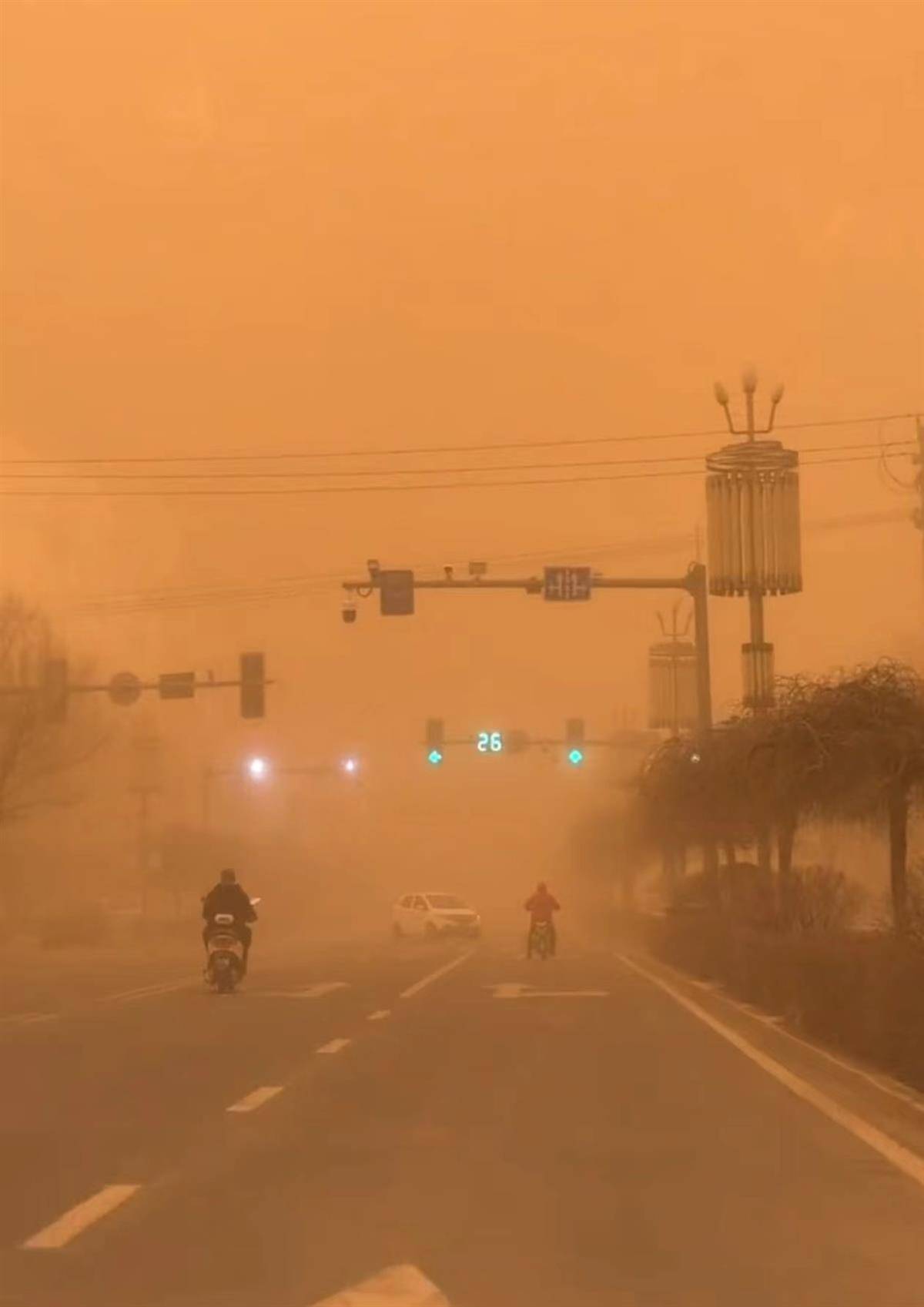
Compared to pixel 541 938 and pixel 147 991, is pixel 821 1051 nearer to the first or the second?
pixel 147 991

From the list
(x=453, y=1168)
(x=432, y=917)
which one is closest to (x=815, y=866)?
(x=453, y=1168)

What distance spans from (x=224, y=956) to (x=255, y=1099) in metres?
15.9

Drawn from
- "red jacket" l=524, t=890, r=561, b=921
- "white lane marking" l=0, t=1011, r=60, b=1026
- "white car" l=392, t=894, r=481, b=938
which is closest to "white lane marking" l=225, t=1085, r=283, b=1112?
"white lane marking" l=0, t=1011, r=60, b=1026

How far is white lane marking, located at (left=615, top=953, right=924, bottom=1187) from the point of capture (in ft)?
41.9

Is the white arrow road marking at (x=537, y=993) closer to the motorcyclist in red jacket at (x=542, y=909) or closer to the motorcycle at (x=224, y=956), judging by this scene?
the motorcycle at (x=224, y=956)

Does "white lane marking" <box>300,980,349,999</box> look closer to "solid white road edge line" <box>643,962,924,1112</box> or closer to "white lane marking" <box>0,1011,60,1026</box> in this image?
"white lane marking" <box>0,1011,60,1026</box>

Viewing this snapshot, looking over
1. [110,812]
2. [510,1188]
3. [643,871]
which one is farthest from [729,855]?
[110,812]

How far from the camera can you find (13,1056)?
829 inches

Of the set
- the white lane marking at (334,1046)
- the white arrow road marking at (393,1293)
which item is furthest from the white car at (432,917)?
the white arrow road marking at (393,1293)

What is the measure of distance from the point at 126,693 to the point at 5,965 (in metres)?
12.3

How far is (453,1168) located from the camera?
41.5ft

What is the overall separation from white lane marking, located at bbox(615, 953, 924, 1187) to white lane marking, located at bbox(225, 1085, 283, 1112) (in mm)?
4092

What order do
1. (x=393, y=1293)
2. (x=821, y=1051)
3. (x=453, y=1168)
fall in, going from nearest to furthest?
(x=393, y=1293) < (x=453, y=1168) < (x=821, y=1051)

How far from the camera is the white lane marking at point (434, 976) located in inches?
1286
